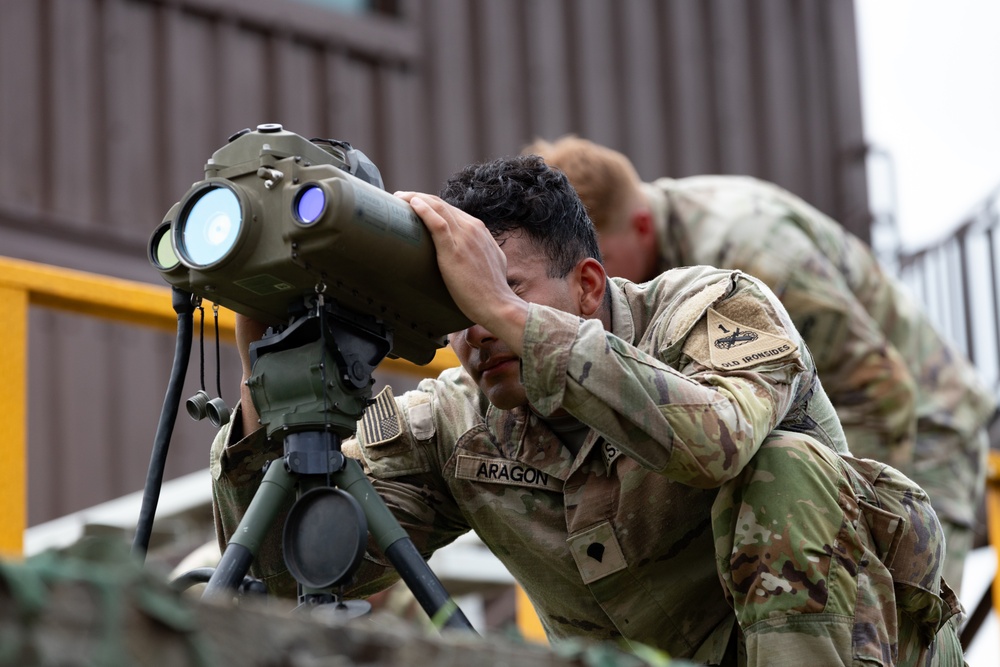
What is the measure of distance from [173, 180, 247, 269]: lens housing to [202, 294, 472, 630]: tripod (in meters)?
0.13

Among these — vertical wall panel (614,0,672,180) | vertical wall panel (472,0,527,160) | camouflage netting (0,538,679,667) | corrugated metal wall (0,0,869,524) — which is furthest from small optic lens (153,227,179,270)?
vertical wall panel (614,0,672,180)

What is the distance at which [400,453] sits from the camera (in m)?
2.59

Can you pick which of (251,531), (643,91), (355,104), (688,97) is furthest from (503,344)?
(688,97)

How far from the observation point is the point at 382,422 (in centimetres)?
261

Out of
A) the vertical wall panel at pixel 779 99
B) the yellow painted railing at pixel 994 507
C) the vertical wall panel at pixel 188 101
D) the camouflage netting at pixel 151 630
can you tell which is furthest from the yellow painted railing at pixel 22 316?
the vertical wall panel at pixel 779 99

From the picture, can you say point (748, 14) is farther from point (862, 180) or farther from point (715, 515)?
point (715, 515)

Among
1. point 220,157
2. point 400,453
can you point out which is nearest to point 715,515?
point 400,453

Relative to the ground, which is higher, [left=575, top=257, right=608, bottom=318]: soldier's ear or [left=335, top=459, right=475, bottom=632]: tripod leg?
[left=575, top=257, right=608, bottom=318]: soldier's ear

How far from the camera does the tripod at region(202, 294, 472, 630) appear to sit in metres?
1.91

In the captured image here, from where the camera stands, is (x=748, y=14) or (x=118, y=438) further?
(x=748, y=14)

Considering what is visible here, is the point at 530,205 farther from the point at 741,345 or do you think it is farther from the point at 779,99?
the point at 779,99

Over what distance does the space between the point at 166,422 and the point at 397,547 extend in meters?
0.36

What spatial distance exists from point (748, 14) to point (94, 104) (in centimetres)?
399

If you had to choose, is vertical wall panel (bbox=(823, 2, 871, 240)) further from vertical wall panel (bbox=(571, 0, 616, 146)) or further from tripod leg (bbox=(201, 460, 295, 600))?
tripod leg (bbox=(201, 460, 295, 600))
